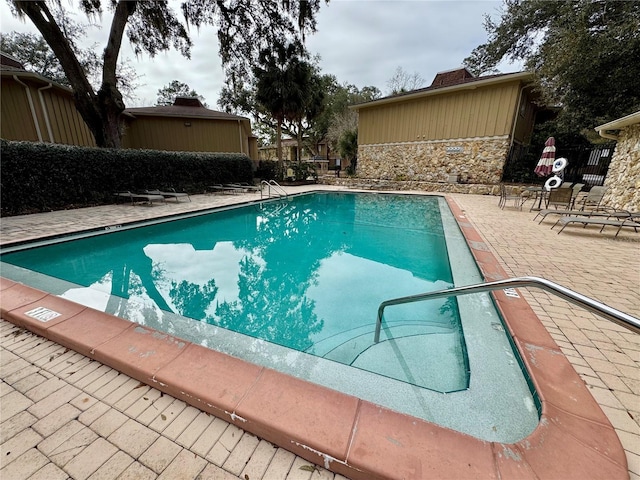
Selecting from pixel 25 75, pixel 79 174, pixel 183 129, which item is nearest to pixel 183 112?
pixel 183 129

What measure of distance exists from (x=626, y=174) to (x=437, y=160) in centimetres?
729

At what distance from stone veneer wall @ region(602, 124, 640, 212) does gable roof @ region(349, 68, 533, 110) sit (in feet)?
16.2

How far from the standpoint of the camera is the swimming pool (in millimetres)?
1639

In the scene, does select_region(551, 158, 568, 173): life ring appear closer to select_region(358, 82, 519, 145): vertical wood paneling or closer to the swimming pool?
the swimming pool

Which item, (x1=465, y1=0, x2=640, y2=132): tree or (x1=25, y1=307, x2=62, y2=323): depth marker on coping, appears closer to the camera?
(x1=25, y1=307, x2=62, y2=323): depth marker on coping

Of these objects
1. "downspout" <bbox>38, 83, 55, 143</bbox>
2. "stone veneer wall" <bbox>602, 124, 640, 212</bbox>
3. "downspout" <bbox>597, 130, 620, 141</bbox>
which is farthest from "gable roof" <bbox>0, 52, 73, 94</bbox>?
"downspout" <bbox>597, 130, 620, 141</bbox>

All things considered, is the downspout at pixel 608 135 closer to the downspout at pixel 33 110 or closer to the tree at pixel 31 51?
the downspout at pixel 33 110

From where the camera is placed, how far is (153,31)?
9.95 metres

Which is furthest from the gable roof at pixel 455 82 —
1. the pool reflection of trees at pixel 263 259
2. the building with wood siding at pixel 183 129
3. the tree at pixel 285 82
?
the pool reflection of trees at pixel 263 259

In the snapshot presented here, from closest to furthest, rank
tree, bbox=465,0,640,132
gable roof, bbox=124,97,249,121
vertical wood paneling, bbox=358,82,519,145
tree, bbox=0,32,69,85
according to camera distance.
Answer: tree, bbox=465,0,640,132, vertical wood paneling, bbox=358,82,519,145, gable roof, bbox=124,97,249,121, tree, bbox=0,32,69,85

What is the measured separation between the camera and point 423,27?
8.95 metres

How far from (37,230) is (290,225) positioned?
5198 mm

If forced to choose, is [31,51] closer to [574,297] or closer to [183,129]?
[183,129]

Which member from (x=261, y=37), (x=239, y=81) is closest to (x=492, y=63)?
(x=261, y=37)
